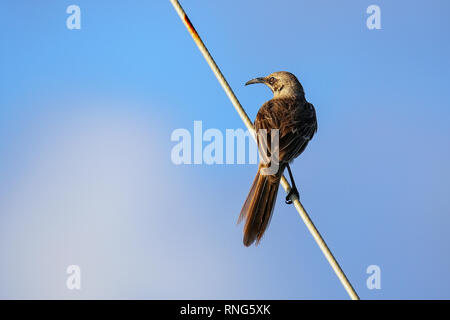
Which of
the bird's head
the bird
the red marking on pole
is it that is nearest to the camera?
the red marking on pole

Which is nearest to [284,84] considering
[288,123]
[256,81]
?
[256,81]

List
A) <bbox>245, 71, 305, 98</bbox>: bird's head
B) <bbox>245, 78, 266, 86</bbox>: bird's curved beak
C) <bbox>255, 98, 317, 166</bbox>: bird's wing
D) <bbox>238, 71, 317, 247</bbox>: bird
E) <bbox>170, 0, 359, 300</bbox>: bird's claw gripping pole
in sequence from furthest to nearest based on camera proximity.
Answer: <bbox>245, 78, 266, 86</bbox>: bird's curved beak < <bbox>245, 71, 305, 98</bbox>: bird's head < <bbox>255, 98, 317, 166</bbox>: bird's wing < <bbox>238, 71, 317, 247</bbox>: bird < <bbox>170, 0, 359, 300</bbox>: bird's claw gripping pole

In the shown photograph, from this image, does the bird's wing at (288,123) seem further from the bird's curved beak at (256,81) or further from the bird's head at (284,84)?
the bird's curved beak at (256,81)

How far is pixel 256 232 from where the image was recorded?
563 centimetres

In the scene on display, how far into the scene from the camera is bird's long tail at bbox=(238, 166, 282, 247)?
563 centimetres

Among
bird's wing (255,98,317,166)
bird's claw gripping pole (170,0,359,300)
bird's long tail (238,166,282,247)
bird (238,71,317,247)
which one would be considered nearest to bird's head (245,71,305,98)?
bird (238,71,317,247)

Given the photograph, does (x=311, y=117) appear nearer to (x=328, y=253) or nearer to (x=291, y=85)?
(x=291, y=85)

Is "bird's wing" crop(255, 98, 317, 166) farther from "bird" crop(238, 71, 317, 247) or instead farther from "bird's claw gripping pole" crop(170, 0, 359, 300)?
"bird's claw gripping pole" crop(170, 0, 359, 300)

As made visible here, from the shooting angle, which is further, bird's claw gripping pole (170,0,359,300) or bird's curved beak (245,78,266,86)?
bird's curved beak (245,78,266,86)

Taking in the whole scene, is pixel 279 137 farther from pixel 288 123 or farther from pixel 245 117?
pixel 245 117

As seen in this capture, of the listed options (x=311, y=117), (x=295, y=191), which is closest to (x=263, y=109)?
(x=311, y=117)

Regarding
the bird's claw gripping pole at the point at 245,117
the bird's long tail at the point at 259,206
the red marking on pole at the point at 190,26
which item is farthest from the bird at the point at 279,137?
the red marking on pole at the point at 190,26

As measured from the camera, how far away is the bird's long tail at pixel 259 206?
563 cm
